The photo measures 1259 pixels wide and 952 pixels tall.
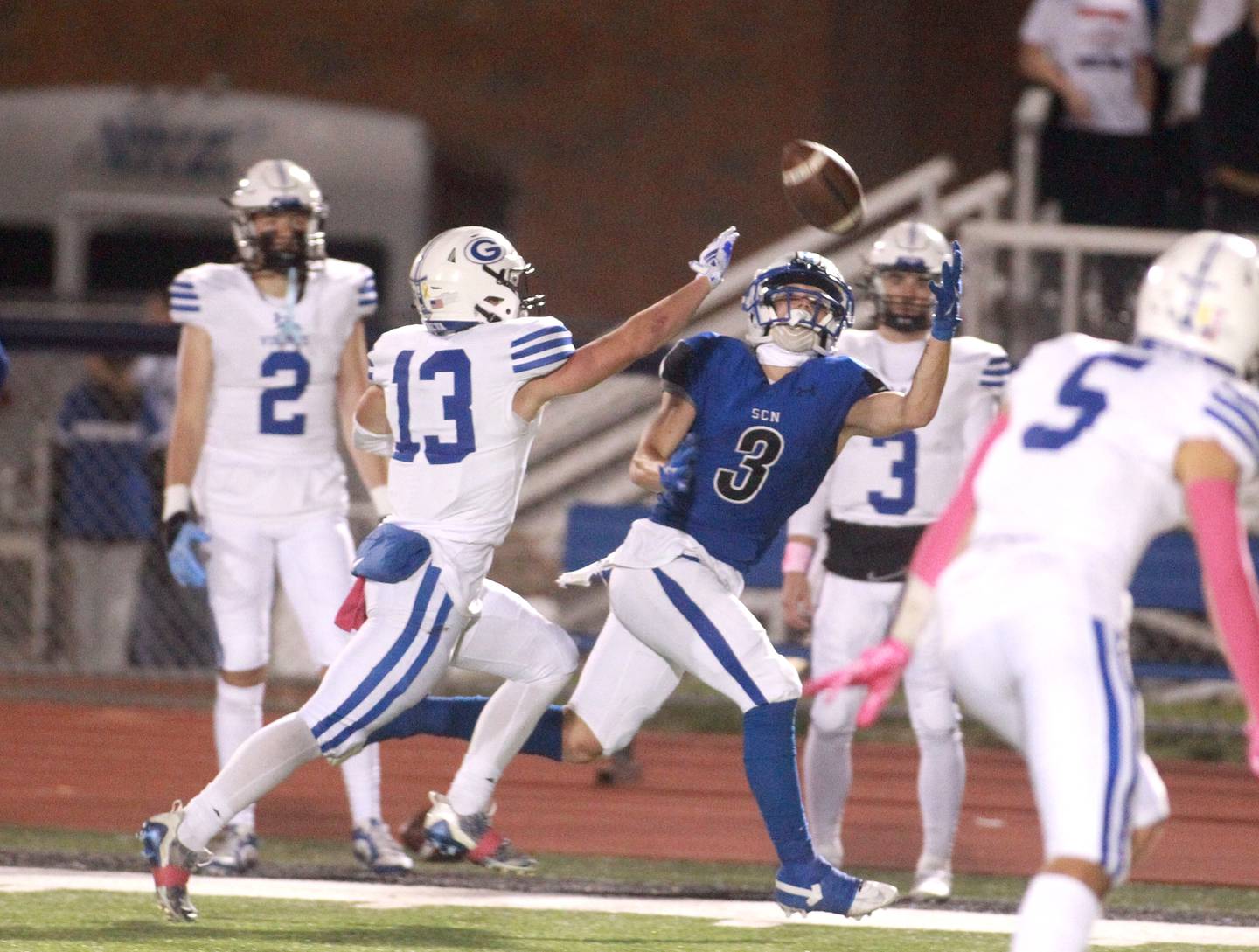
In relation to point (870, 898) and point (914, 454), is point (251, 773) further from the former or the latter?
point (914, 454)

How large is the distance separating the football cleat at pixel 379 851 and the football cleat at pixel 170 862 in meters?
1.05

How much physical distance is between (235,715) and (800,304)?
1946 millimetres

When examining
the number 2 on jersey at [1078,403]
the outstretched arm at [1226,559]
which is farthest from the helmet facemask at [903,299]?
the outstretched arm at [1226,559]

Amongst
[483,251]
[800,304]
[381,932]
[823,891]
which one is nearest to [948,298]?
[800,304]

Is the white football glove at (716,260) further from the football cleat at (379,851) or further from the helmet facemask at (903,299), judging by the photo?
the football cleat at (379,851)

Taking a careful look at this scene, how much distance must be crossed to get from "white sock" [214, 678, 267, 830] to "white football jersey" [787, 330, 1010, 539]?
1.51 metres

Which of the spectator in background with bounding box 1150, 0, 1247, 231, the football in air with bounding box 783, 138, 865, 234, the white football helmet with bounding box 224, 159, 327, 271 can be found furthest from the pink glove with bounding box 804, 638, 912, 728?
the spectator in background with bounding box 1150, 0, 1247, 231

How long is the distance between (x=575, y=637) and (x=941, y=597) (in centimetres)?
394

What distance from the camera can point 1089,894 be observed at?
3.30 m

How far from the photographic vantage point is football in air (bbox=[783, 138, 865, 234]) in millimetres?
5438

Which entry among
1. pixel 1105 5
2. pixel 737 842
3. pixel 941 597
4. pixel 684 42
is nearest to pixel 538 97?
pixel 684 42

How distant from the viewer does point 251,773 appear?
481cm

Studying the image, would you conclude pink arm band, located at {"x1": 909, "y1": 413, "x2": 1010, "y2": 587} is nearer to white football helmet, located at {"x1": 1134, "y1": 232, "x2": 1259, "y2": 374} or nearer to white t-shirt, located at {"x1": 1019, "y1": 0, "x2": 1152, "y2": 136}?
white football helmet, located at {"x1": 1134, "y1": 232, "x2": 1259, "y2": 374}

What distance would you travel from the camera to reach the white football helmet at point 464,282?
16.4ft
